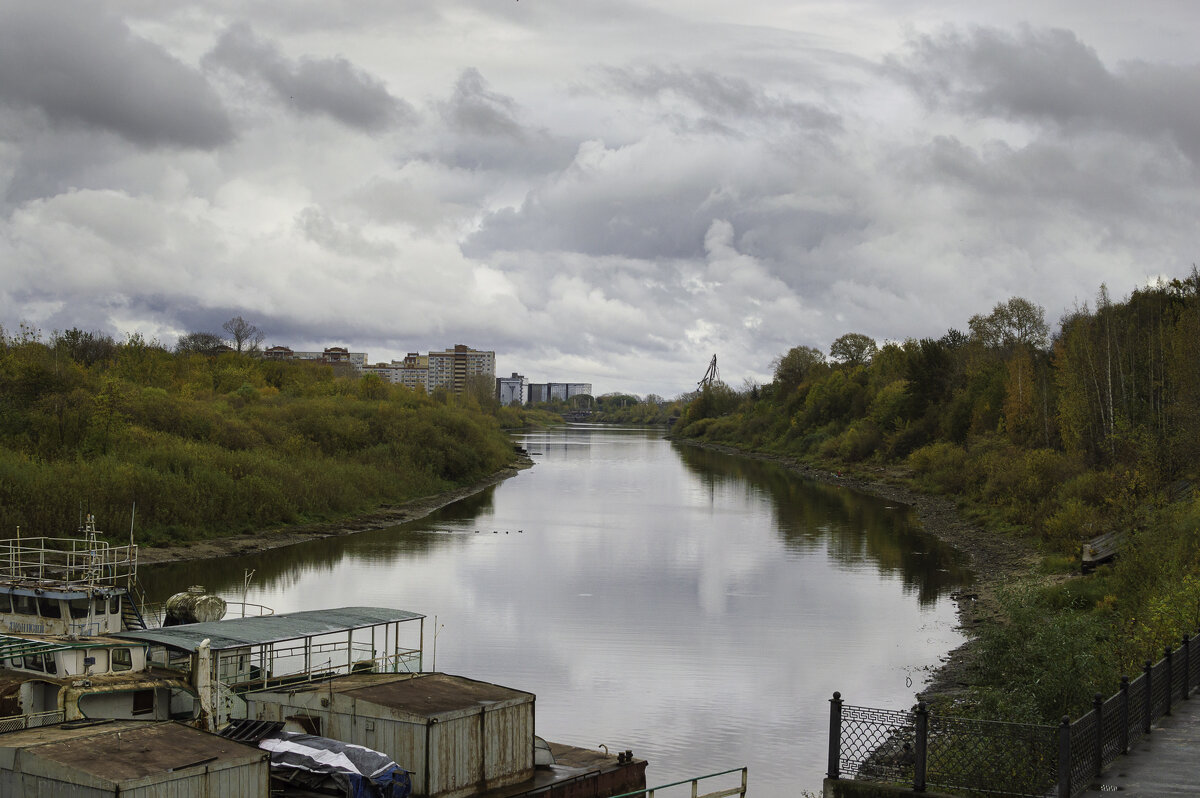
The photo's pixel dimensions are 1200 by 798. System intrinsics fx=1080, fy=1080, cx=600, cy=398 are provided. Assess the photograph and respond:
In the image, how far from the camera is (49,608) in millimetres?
22594

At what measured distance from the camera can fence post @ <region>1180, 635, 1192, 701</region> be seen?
51.6 feet

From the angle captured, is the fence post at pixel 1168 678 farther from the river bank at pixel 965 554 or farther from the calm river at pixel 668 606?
the river bank at pixel 965 554

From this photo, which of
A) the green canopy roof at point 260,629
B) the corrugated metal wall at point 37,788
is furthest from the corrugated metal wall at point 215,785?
the green canopy roof at point 260,629

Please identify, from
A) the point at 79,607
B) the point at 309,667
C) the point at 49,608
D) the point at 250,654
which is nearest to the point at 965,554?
the point at 309,667

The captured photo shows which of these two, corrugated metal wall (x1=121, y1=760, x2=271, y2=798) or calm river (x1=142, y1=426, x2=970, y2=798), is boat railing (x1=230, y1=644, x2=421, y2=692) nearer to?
calm river (x1=142, y1=426, x2=970, y2=798)

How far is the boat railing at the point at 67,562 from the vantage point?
2370 centimetres

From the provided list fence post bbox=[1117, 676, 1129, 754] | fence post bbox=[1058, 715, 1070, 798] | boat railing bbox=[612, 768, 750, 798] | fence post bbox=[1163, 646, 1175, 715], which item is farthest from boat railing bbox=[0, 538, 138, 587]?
fence post bbox=[1163, 646, 1175, 715]

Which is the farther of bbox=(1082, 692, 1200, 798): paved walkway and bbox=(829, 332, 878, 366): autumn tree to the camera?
bbox=(829, 332, 878, 366): autumn tree

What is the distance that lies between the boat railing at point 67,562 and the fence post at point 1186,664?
64.8ft

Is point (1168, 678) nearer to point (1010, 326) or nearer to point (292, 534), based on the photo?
point (292, 534)

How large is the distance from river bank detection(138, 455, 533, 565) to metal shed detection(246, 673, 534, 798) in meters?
27.8

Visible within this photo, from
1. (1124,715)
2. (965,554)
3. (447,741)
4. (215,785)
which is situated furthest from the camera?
(965,554)

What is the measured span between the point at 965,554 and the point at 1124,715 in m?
35.5

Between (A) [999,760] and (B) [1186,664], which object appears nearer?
(A) [999,760]
